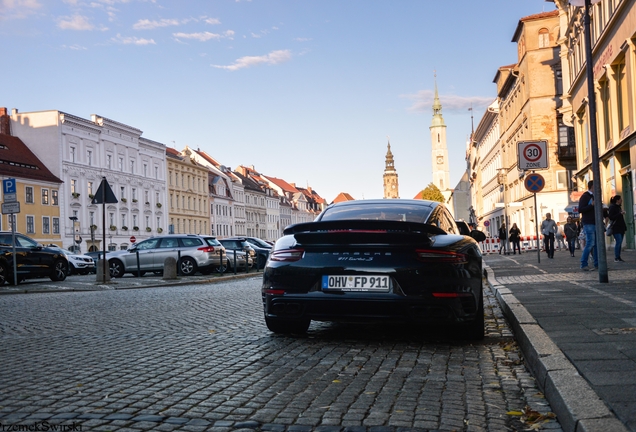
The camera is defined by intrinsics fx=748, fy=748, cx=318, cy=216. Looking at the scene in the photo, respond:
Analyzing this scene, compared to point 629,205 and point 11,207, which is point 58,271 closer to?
point 11,207

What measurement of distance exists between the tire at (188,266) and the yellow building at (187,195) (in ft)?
209

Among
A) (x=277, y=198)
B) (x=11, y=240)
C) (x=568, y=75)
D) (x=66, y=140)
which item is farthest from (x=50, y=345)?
(x=277, y=198)

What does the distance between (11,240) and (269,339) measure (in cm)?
1700

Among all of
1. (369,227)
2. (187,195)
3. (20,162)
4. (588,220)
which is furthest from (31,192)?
(369,227)

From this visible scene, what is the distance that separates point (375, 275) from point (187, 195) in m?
90.8

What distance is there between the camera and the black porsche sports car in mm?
6934

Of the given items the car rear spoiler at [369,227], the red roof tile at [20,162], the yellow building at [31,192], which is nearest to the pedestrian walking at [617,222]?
the car rear spoiler at [369,227]

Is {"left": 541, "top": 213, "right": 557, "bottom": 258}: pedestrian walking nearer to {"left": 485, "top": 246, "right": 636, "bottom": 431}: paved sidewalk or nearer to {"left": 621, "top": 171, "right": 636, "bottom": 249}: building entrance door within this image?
{"left": 621, "top": 171, "right": 636, "bottom": 249}: building entrance door

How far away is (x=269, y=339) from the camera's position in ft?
25.7

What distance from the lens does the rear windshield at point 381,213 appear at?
26.0ft

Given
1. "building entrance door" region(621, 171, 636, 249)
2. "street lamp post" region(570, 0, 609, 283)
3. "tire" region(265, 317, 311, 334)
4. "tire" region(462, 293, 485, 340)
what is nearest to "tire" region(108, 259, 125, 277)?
"building entrance door" region(621, 171, 636, 249)

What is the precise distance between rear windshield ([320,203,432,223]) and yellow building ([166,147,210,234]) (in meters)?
82.0

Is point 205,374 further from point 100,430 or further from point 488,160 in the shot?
point 488,160

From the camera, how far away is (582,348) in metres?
5.79
